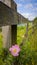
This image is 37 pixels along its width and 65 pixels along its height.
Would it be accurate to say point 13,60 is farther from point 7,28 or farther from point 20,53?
point 7,28

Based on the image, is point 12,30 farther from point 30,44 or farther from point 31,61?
point 31,61

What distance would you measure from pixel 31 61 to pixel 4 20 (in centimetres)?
37

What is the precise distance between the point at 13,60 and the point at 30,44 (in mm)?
167

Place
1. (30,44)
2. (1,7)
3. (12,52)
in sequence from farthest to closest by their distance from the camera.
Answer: (30,44)
(12,52)
(1,7)

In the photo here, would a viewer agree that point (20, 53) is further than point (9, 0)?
No

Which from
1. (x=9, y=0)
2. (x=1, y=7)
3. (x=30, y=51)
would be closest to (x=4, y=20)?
(x=1, y=7)

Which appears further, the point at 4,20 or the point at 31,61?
the point at 31,61

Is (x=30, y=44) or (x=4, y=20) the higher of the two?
(x=4, y=20)

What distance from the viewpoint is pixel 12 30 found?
1257mm

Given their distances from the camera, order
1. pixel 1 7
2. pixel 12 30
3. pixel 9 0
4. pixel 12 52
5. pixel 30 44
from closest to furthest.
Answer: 1. pixel 1 7
2. pixel 12 52
3. pixel 30 44
4. pixel 12 30
5. pixel 9 0

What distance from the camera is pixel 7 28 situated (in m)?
1.31

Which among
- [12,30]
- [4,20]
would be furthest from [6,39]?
[4,20]

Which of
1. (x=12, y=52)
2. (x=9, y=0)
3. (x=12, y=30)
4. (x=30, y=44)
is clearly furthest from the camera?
(x=9, y=0)

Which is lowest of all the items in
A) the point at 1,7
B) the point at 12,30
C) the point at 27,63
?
the point at 27,63
